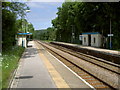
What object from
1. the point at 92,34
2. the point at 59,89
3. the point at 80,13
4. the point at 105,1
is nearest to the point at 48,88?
the point at 59,89

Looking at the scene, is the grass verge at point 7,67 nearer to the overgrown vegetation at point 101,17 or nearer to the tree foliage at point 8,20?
the tree foliage at point 8,20

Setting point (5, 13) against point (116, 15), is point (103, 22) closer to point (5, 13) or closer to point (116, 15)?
point (116, 15)

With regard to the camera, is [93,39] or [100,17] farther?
[93,39]

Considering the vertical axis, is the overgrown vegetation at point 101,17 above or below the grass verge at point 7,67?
above

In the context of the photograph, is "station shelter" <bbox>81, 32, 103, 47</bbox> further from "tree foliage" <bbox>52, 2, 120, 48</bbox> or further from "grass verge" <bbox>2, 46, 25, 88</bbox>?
"grass verge" <bbox>2, 46, 25, 88</bbox>

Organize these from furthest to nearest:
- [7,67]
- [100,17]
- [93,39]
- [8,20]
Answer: [93,39]
[100,17]
[8,20]
[7,67]

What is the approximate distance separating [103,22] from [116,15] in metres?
4.17

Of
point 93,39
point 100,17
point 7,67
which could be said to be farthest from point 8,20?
point 93,39

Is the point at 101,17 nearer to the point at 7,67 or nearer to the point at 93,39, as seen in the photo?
the point at 93,39

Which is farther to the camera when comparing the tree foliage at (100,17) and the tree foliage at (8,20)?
the tree foliage at (100,17)

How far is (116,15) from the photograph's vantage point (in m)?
30.0

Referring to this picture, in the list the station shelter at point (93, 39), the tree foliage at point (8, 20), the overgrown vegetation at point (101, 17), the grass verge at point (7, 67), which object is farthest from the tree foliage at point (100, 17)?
the grass verge at point (7, 67)

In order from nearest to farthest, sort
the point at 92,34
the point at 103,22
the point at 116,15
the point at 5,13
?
the point at 5,13 → the point at 116,15 → the point at 103,22 → the point at 92,34

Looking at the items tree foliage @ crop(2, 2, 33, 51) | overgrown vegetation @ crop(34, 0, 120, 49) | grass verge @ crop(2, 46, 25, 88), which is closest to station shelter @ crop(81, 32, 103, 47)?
overgrown vegetation @ crop(34, 0, 120, 49)
